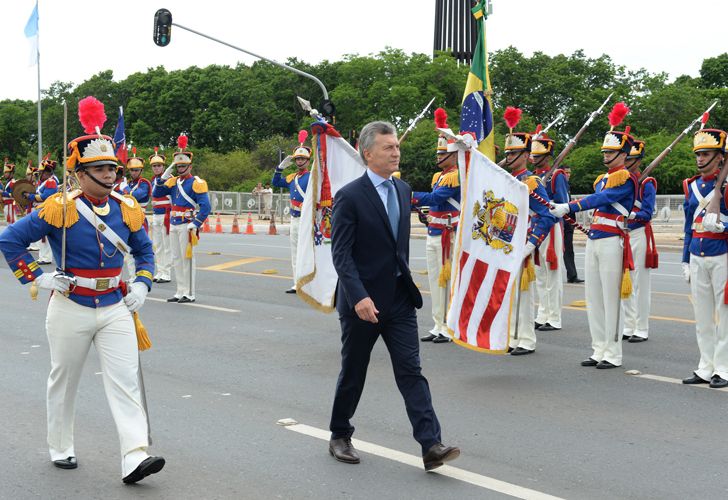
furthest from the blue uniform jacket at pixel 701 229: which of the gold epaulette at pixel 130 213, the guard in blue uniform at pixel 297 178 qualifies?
the guard in blue uniform at pixel 297 178

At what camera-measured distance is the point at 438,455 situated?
5805mm

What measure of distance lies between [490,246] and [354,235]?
213cm

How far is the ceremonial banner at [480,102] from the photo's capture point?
8570 millimetres

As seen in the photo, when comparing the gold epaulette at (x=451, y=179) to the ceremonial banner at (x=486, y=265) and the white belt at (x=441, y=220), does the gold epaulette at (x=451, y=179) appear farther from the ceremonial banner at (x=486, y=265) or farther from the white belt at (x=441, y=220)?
the ceremonial banner at (x=486, y=265)

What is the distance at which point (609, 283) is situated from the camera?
930 cm

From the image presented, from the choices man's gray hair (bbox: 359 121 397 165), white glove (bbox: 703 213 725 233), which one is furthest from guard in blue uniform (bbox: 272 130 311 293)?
man's gray hair (bbox: 359 121 397 165)

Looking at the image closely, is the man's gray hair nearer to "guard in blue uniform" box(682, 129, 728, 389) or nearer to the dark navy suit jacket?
the dark navy suit jacket

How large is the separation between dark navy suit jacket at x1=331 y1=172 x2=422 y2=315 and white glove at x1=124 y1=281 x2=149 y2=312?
125cm

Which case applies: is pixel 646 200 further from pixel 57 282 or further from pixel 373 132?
pixel 57 282

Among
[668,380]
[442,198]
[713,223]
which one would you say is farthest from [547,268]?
[713,223]

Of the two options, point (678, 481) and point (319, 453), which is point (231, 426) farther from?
point (678, 481)

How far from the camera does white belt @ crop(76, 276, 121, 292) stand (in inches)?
232

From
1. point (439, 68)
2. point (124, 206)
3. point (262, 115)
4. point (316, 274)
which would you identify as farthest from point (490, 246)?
point (262, 115)

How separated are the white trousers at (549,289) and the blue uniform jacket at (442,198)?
1.74 m
